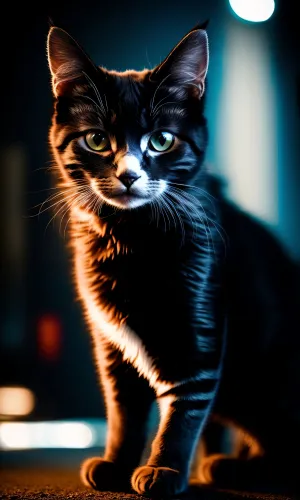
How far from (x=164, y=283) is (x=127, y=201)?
15cm

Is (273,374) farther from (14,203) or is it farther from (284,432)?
(14,203)

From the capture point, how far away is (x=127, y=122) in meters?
0.95

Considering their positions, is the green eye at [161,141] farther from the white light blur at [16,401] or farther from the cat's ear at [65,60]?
the white light blur at [16,401]

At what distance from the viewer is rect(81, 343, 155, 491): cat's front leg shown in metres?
0.98

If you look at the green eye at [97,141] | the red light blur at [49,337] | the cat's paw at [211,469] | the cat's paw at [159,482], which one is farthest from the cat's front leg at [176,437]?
the red light blur at [49,337]

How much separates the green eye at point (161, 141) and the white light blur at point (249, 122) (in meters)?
0.29

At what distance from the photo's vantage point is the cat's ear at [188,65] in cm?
96

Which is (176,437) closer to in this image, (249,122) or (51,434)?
(51,434)

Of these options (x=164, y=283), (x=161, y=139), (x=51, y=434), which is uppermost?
(x=161, y=139)

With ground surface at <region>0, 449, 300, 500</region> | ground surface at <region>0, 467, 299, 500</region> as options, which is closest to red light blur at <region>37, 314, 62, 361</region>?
ground surface at <region>0, 449, 300, 500</region>

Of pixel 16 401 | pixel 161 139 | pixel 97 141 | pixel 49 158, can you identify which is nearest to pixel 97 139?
pixel 97 141

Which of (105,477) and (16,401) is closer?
(105,477)

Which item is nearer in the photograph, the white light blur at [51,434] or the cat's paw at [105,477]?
the cat's paw at [105,477]

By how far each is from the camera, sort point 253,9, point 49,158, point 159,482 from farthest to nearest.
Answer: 1. point 49,158
2. point 253,9
3. point 159,482
